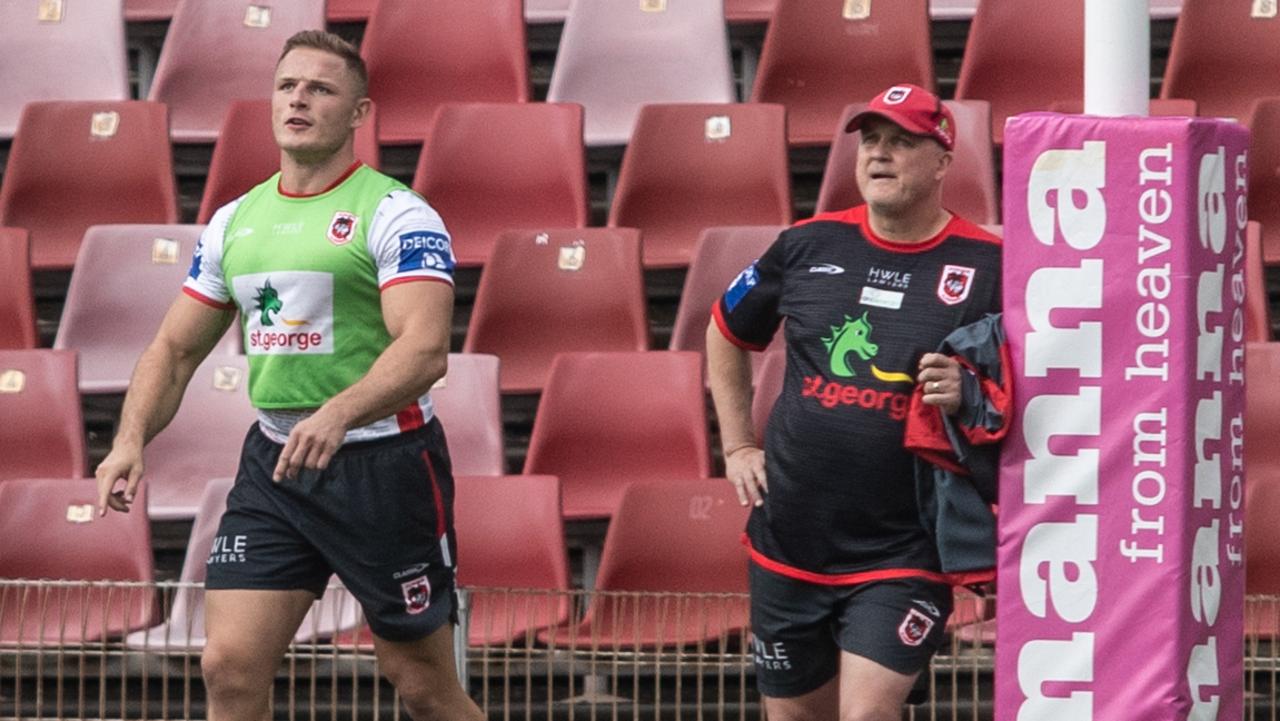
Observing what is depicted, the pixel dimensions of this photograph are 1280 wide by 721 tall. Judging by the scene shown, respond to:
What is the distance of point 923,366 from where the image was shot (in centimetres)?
398

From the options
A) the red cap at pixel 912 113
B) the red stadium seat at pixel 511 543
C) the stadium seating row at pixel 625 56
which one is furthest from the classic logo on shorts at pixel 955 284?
the stadium seating row at pixel 625 56

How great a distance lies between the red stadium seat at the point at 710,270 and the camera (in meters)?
6.36

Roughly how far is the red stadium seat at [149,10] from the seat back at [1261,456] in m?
4.26

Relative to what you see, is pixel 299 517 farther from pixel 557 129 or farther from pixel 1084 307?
pixel 557 129

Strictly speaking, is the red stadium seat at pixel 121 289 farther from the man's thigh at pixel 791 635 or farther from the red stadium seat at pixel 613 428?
the man's thigh at pixel 791 635

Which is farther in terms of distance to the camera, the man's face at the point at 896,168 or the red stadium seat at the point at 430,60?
the red stadium seat at the point at 430,60

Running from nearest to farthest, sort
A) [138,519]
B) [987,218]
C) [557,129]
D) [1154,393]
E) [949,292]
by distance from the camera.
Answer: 1. [1154,393]
2. [949,292]
3. [138,519]
4. [987,218]
5. [557,129]

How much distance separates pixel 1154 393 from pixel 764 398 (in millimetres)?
2276

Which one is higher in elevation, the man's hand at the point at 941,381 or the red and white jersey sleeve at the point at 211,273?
the red and white jersey sleeve at the point at 211,273

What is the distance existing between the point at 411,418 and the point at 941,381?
1.13 m

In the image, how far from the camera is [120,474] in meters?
4.25

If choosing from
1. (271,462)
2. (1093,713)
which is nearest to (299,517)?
(271,462)

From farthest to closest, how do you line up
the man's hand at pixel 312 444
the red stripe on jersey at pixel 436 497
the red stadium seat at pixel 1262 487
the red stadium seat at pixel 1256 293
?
1. the red stadium seat at pixel 1256 293
2. the red stadium seat at pixel 1262 487
3. the red stripe on jersey at pixel 436 497
4. the man's hand at pixel 312 444

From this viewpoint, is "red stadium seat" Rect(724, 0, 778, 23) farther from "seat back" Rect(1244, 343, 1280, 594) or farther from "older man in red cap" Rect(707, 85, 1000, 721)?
"older man in red cap" Rect(707, 85, 1000, 721)
